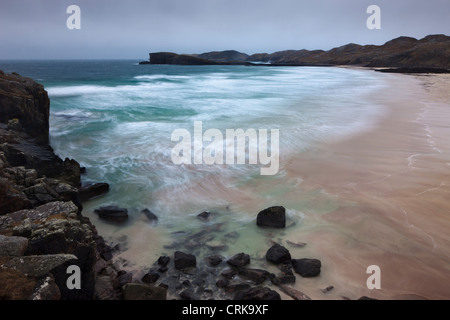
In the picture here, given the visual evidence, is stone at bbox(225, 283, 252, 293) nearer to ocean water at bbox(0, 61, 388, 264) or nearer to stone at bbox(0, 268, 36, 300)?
ocean water at bbox(0, 61, 388, 264)

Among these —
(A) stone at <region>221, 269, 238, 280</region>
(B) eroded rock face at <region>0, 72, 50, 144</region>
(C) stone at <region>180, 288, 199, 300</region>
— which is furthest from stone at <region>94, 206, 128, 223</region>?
(B) eroded rock face at <region>0, 72, 50, 144</region>

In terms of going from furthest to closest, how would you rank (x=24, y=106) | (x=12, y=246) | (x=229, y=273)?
(x=24, y=106), (x=229, y=273), (x=12, y=246)

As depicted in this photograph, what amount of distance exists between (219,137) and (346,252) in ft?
25.0

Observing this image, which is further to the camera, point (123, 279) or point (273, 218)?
point (273, 218)

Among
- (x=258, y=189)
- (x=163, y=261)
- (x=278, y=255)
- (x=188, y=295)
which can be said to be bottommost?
(x=188, y=295)

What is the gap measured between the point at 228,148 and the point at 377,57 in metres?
74.5

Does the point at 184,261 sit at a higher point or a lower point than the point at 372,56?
lower

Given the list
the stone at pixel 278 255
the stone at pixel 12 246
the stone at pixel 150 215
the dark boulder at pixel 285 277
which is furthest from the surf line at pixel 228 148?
the stone at pixel 12 246

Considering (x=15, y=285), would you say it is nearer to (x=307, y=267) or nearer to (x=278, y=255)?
(x=278, y=255)

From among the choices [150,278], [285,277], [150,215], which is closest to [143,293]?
[150,278]

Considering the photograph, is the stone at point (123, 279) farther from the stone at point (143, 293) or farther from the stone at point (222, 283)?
the stone at point (222, 283)

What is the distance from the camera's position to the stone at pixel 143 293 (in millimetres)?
3334

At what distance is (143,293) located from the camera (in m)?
3.35

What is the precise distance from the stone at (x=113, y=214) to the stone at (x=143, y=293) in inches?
92.3
